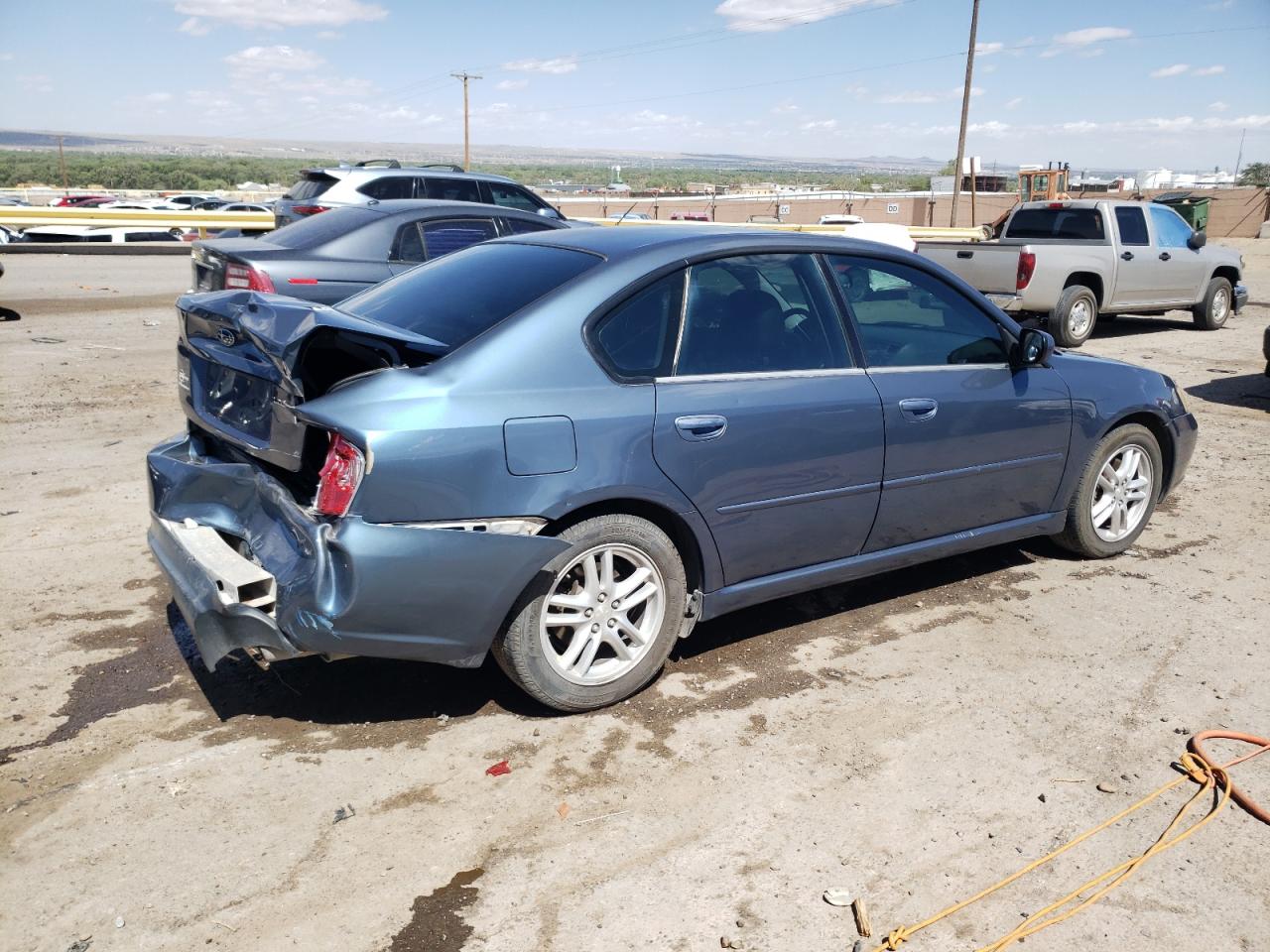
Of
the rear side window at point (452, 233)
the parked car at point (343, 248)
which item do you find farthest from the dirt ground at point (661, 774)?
the rear side window at point (452, 233)

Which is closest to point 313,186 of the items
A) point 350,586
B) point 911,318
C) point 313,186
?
point 313,186

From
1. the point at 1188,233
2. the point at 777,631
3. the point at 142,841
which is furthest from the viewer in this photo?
the point at 1188,233

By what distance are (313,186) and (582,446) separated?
10.6 metres

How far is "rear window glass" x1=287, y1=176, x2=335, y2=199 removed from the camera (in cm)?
1263

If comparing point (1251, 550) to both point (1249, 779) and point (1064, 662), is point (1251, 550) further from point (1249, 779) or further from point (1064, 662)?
point (1249, 779)

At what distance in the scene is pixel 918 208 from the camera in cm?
5319

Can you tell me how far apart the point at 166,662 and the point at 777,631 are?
2.48 meters

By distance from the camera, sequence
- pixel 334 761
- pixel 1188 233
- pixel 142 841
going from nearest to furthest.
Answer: pixel 142 841 < pixel 334 761 < pixel 1188 233

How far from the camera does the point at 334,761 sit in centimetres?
344

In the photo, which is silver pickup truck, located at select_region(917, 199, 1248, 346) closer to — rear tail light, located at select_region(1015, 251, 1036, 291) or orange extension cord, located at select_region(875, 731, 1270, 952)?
rear tail light, located at select_region(1015, 251, 1036, 291)

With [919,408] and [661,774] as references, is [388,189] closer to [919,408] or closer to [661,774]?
[919,408]

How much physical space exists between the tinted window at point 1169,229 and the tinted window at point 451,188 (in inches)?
349

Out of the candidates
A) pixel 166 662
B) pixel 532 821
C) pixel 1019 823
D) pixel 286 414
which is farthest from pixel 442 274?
pixel 1019 823

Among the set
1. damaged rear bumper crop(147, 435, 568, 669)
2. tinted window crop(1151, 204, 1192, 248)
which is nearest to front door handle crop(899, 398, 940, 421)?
damaged rear bumper crop(147, 435, 568, 669)
